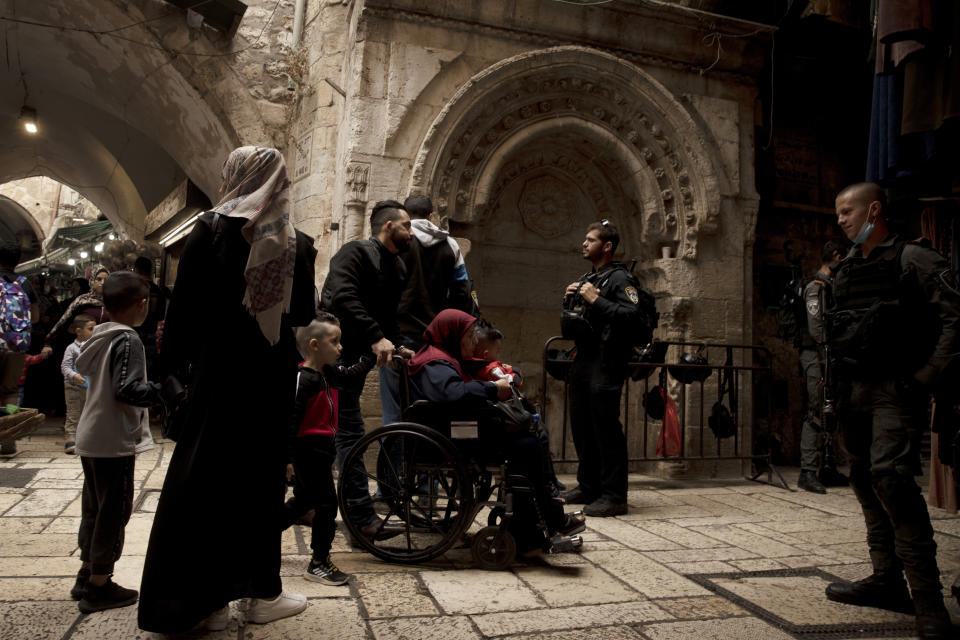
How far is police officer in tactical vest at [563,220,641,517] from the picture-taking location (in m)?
4.36

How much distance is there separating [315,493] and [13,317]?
13.7 feet

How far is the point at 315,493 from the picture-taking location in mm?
2682

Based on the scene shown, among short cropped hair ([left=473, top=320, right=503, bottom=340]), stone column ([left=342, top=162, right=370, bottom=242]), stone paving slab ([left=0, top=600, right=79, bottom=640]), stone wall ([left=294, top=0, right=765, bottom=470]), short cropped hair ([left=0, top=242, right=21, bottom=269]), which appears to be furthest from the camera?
stone wall ([left=294, top=0, right=765, bottom=470])

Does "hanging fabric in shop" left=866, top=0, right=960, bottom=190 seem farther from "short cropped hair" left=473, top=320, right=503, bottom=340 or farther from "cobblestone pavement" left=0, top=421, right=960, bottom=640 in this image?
"short cropped hair" left=473, top=320, right=503, bottom=340

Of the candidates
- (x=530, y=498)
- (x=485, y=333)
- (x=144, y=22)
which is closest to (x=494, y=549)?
(x=530, y=498)

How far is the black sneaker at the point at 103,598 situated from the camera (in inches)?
89.7

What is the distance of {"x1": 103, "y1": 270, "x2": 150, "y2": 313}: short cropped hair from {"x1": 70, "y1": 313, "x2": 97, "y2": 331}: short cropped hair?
10.6ft

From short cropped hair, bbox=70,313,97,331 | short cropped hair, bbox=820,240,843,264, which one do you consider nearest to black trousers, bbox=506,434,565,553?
short cropped hair, bbox=70,313,97,331

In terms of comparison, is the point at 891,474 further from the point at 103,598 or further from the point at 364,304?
the point at 103,598

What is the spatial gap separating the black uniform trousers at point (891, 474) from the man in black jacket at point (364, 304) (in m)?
2.08

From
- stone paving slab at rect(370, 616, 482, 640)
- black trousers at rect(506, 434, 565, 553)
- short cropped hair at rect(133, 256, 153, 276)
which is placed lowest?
stone paving slab at rect(370, 616, 482, 640)

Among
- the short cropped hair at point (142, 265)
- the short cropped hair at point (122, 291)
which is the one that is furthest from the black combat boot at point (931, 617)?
the short cropped hair at point (142, 265)

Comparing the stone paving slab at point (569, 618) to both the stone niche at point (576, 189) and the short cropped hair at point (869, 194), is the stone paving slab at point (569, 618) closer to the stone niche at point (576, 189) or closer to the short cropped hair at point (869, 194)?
the short cropped hair at point (869, 194)

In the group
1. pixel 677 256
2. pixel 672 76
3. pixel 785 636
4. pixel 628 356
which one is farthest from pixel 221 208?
pixel 672 76
